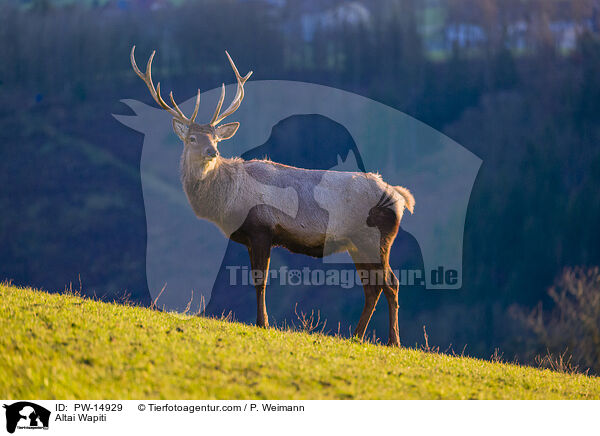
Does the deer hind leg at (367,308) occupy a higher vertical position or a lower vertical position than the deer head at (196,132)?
lower

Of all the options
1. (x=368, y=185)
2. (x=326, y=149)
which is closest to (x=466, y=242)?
(x=326, y=149)

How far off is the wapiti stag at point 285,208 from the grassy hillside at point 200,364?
1.60m

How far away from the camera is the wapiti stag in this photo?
29.2 feet

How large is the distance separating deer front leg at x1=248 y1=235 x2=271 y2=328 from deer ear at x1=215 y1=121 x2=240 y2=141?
1809mm

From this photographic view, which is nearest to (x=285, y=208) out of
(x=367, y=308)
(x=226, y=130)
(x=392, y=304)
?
(x=226, y=130)

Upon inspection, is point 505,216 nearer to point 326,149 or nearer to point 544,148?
point 544,148

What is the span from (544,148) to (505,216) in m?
5.73

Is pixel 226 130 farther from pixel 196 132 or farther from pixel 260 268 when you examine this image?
pixel 260 268

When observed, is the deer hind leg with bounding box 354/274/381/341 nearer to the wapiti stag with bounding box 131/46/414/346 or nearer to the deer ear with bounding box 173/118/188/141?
the wapiti stag with bounding box 131/46/414/346

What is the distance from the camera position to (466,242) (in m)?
39.2
